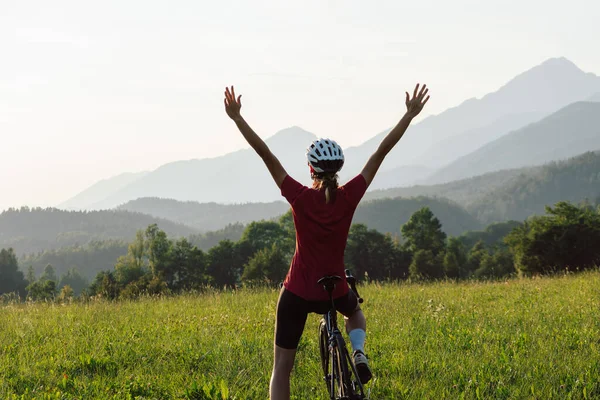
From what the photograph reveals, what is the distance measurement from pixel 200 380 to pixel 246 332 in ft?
8.19

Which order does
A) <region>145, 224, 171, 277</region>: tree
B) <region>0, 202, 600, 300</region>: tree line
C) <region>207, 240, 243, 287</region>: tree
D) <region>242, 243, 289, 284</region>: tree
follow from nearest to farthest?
<region>0, 202, 600, 300</region>: tree line < <region>242, 243, 289, 284</region>: tree < <region>145, 224, 171, 277</region>: tree < <region>207, 240, 243, 287</region>: tree

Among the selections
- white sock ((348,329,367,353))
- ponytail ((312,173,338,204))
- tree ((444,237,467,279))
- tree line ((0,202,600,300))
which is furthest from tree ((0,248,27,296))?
ponytail ((312,173,338,204))

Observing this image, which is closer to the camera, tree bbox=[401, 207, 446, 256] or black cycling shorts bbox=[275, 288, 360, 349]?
black cycling shorts bbox=[275, 288, 360, 349]

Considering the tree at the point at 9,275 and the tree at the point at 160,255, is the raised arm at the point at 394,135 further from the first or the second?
the tree at the point at 9,275

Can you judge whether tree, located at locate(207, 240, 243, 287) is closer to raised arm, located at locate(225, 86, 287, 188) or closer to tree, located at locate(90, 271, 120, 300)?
tree, located at locate(90, 271, 120, 300)

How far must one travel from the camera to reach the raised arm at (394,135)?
4.43m

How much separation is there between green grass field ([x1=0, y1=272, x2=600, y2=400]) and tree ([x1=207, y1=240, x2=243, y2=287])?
67295mm

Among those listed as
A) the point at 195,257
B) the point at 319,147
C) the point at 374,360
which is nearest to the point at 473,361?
the point at 374,360

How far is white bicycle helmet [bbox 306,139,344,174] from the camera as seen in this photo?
417cm

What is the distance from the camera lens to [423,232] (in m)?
81.3

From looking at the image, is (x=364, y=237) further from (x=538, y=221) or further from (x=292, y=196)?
(x=292, y=196)

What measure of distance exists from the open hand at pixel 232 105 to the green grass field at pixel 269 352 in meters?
3.23

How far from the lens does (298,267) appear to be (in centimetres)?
413

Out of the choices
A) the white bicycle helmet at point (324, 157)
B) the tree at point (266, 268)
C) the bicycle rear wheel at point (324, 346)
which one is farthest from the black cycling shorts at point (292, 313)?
the tree at point (266, 268)
